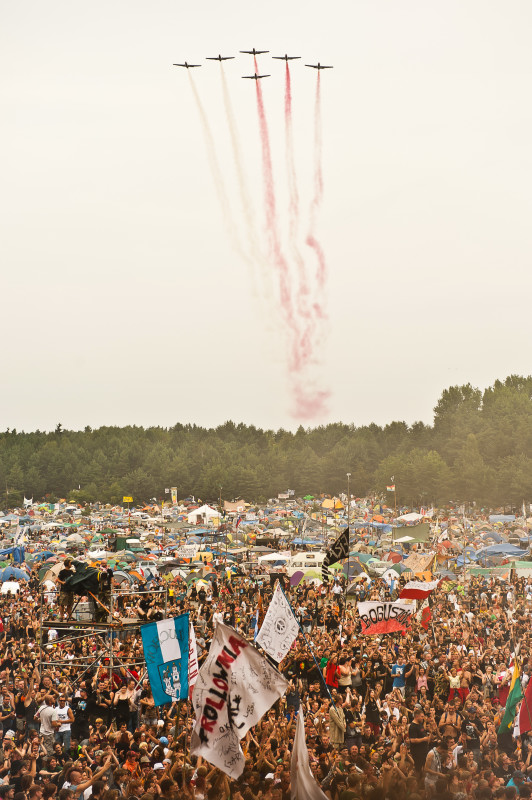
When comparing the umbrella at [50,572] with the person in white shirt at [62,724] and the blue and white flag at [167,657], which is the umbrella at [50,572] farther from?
the blue and white flag at [167,657]

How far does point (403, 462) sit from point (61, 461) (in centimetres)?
5670

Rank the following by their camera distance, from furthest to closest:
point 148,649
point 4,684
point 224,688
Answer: point 4,684 → point 148,649 → point 224,688

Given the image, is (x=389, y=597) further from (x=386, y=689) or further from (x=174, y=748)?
(x=174, y=748)

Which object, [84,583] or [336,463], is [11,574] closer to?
[84,583]

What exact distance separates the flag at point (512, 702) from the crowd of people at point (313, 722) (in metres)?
0.29

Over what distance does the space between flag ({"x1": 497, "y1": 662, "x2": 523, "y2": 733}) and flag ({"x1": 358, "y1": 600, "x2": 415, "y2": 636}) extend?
7.31 meters

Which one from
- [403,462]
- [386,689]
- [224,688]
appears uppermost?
[403,462]

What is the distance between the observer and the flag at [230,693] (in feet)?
29.5

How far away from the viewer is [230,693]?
30.5 ft

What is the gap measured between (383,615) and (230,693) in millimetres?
9920

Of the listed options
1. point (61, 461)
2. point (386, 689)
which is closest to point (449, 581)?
point (386, 689)

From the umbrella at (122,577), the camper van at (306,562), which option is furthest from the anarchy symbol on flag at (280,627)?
the camper van at (306,562)

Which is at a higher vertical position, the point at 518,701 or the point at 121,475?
the point at 121,475

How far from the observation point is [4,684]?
1497 centimetres
